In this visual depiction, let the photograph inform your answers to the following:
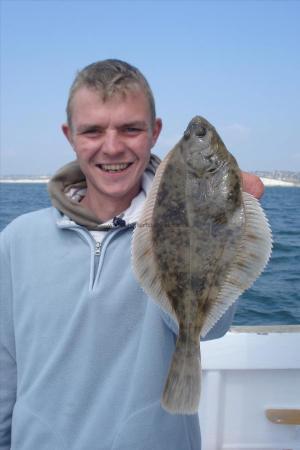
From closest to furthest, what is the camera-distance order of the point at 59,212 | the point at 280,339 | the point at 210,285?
the point at 210,285 → the point at 59,212 → the point at 280,339

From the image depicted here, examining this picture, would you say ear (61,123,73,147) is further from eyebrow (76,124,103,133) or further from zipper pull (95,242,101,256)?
zipper pull (95,242,101,256)

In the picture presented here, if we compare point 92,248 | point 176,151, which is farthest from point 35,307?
point 176,151

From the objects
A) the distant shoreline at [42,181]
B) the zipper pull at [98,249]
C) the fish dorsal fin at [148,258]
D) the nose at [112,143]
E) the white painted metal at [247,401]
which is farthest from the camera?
the distant shoreline at [42,181]

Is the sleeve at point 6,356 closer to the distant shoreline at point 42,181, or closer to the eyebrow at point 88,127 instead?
the eyebrow at point 88,127

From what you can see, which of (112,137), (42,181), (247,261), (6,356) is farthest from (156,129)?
(42,181)

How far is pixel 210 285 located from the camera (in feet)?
6.67

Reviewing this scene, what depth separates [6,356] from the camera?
274 centimetres

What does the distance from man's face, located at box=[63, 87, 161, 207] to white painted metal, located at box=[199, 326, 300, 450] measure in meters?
2.01

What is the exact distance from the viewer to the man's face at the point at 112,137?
2.35 metres

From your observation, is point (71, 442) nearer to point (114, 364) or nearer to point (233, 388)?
point (114, 364)

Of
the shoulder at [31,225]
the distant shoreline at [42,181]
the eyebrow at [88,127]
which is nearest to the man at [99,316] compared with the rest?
the eyebrow at [88,127]

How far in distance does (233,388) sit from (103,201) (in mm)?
2238

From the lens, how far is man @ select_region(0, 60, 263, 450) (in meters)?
2.35

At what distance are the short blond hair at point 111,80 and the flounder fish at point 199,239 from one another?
513mm
